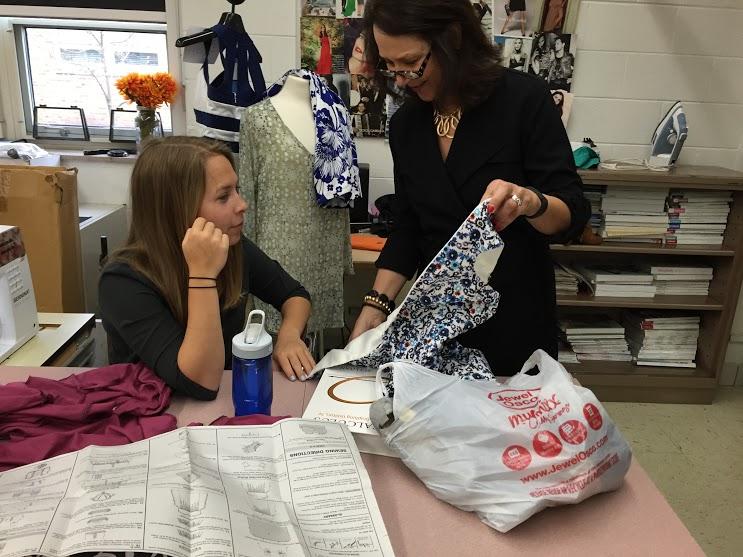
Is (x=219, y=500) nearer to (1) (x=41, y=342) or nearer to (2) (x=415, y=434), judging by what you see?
(2) (x=415, y=434)

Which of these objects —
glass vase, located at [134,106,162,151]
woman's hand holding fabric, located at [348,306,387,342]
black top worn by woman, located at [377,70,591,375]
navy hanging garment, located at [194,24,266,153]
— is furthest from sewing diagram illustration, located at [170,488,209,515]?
glass vase, located at [134,106,162,151]

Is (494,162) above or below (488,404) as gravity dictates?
above

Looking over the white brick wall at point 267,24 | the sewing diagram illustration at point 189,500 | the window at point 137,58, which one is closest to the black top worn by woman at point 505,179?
the sewing diagram illustration at point 189,500

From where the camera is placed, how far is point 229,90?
201 centimetres

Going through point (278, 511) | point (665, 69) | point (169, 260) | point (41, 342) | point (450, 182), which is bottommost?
point (41, 342)

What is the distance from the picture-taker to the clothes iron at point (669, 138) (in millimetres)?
2568

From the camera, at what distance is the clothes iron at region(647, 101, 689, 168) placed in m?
2.57

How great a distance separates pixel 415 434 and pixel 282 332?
598mm

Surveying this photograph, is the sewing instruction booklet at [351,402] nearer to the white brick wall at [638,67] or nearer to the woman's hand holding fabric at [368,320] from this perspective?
the woman's hand holding fabric at [368,320]

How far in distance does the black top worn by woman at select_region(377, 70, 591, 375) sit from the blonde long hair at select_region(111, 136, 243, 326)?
1.56ft

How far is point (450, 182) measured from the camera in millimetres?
1313

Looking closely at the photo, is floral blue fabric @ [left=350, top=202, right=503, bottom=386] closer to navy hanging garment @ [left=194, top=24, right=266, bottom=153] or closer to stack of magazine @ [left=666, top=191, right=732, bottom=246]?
navy hanging garment @ [left=194, top=24, right=266, bottom=153]

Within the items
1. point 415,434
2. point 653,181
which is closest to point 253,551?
point 415,434

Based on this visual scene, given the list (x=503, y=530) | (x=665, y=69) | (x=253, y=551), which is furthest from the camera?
(x=665, y=69)
